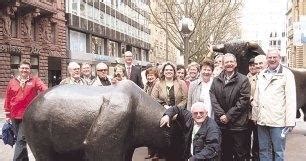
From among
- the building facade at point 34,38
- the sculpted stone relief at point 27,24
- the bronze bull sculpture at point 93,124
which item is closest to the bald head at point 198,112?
the bronze bull sculpture at point 93,124

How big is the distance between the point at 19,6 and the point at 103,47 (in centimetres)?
1930

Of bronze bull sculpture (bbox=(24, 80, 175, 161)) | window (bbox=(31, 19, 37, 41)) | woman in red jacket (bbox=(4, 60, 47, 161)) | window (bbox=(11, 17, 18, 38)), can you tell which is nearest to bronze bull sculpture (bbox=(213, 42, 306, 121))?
woman in red jacket (bbox=(4, 60, 47, 161))

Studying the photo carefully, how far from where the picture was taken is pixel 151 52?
73.0m

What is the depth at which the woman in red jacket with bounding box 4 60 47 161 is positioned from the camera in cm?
689

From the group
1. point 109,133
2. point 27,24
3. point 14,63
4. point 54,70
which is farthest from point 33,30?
point 109,133

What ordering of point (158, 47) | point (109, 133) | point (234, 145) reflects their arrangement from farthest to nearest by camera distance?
point (158, 47) < point (234, 145) < point (109, 133)

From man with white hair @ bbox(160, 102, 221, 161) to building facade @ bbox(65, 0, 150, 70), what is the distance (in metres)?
25.5

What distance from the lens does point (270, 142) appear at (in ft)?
19.1

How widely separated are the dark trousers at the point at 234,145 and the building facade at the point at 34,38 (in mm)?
24108

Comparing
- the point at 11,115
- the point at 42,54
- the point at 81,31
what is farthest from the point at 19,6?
the point at 11,115

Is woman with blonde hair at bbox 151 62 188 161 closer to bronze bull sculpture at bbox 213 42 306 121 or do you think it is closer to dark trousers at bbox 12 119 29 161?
bronze bull sculpture at bbox 213 42 306 121

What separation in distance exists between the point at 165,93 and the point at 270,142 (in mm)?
1474

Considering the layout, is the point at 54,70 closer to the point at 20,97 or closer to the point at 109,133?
the point at 20,97

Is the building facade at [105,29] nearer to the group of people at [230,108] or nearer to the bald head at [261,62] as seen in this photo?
the bald head at [261,62]
